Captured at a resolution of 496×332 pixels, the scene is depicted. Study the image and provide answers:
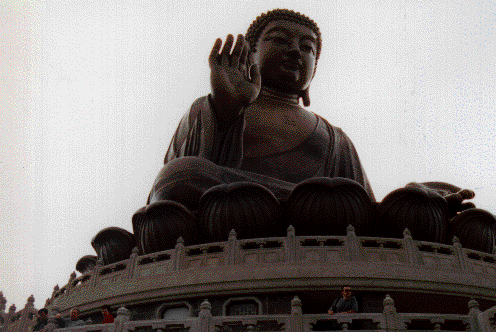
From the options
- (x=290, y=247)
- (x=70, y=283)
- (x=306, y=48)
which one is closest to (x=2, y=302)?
(x=70, y=283)

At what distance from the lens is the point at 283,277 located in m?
6.59

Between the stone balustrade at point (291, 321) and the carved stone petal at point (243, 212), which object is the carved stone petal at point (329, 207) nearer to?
the carved stone petal at point (243, 212)

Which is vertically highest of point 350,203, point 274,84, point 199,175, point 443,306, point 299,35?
point 299,35

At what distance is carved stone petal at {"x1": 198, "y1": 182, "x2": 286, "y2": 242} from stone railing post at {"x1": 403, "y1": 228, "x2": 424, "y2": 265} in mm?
1705

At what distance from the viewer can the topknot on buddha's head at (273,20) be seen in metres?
12.1

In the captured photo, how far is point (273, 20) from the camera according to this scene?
39.8 feet

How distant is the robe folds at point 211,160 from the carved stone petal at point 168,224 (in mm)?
513

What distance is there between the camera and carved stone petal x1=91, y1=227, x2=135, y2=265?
8844 millimetres

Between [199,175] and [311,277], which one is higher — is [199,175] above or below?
above

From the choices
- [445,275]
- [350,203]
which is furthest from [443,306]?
[350,203]

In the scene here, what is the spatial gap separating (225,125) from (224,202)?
7.57 ft

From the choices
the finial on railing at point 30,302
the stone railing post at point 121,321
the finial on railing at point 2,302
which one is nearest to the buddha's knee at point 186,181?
the finial on railing at point 30,302

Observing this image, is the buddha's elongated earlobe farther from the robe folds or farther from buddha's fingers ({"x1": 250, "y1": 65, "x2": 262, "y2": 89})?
buddha's fingers ({"x1": 250, "y1": 65, "x2": 262, "y2": 89})

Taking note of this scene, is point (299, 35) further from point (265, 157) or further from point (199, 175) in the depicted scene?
point (199, 175)
